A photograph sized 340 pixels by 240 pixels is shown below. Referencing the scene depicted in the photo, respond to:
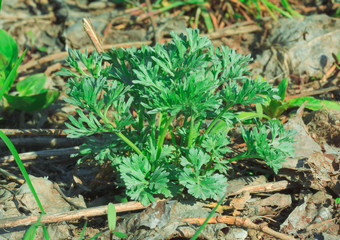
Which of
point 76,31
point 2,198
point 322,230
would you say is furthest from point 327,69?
point 2,198

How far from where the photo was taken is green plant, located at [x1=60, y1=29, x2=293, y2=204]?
2156 millimetres

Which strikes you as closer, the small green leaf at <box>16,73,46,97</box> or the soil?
the soil

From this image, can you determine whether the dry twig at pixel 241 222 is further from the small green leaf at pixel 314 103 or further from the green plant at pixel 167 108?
the small green leaf at pixel 314 103

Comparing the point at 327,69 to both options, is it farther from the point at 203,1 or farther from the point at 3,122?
the point at 3,122

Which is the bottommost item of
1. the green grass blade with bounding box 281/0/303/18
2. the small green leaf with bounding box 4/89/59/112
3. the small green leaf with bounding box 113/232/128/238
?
the small green leaf with bounding box 113/232/128/238

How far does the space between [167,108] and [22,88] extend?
8.23 feet

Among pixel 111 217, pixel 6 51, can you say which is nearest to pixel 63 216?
pixel 111 217

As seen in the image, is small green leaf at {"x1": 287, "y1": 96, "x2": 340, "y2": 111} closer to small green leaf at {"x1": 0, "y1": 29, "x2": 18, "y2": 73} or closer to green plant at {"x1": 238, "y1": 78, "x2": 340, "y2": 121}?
green plant at {"x1": 238, "y1": 78, "x2": 340, "y2": 121}

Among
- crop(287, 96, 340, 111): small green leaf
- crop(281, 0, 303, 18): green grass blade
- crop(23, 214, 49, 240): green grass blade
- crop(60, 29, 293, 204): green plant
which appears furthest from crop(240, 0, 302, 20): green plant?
crop(23, 214, 49, 240): green grass blade

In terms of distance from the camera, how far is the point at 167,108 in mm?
2096

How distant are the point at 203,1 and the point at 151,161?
129 inches

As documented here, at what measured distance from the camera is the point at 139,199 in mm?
2299

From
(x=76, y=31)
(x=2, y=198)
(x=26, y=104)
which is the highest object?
(x=76, y=31)

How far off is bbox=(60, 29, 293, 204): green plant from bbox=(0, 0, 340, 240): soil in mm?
294
